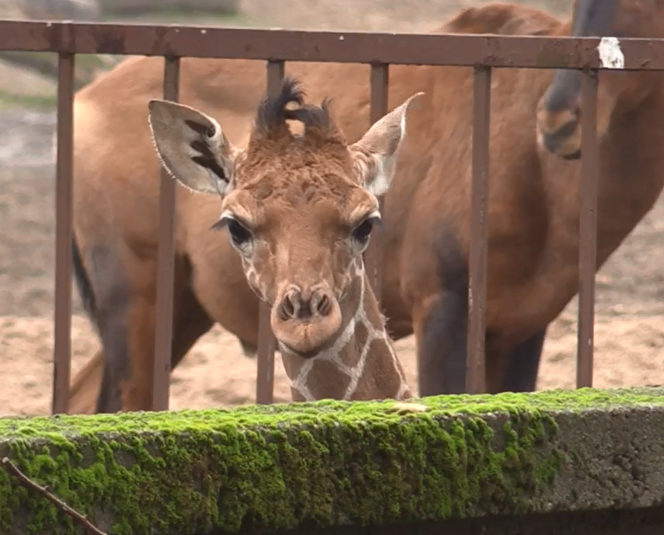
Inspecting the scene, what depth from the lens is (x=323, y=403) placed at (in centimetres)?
284

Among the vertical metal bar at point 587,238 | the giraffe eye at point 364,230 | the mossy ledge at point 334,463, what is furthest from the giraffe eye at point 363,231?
the mossy ledge at point 334,463

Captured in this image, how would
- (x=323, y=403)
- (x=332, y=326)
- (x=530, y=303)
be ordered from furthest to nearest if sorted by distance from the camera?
(x=530, y=303), (x=332, y=326), (x=323, y=403)

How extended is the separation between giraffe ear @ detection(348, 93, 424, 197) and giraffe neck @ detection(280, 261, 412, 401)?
30 centimetres

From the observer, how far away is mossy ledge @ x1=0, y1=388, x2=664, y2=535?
2408mm

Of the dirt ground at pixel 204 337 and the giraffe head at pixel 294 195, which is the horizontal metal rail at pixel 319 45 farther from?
the dirt ground at pixel 204 337

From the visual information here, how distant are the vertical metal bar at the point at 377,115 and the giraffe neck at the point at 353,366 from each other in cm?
27

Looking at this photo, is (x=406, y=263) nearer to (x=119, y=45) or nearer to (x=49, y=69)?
(x=119, y=45)

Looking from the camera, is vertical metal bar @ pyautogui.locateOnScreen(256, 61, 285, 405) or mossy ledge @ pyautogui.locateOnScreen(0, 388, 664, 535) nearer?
mossy ledge @ pyautogui.locateOnScreen(0, 388, 664, 535)

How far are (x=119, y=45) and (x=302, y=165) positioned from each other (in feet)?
1.99

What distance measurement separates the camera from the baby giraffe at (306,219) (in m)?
Answer: 3.90

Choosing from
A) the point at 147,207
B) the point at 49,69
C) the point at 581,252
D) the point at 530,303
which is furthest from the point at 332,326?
the point at 49,69

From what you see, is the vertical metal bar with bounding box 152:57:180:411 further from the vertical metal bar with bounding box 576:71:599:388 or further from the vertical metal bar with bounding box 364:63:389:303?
the vertical metal bar with bounding box 576:71:599:388

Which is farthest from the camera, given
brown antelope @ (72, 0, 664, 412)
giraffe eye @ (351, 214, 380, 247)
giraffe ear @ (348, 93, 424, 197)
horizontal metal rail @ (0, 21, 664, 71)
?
brown antelope @ (72, 0, 664, 412)

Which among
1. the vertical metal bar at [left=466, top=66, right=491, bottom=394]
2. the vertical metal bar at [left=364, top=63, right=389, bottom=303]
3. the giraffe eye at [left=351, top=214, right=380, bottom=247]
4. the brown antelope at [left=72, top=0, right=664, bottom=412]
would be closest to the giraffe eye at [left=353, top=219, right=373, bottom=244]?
the giraffe eye at [left=351, top=214, right=380, bottom=247]
